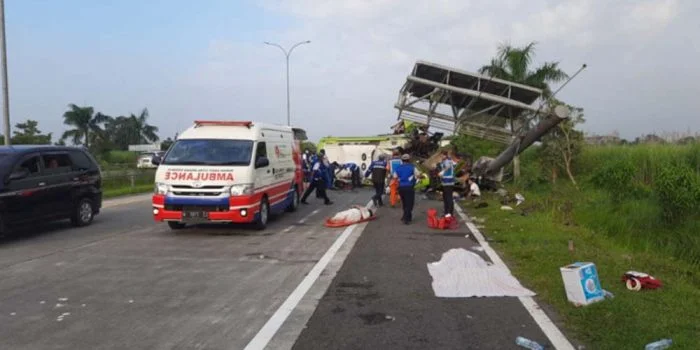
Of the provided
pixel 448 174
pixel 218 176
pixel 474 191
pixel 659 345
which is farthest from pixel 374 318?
pixel 474 191

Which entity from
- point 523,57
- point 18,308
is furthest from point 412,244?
point 523,57

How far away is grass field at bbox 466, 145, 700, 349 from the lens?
5738 millimetres

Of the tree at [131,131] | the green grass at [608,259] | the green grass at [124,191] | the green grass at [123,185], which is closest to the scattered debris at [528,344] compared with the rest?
the green grass at [608,259]

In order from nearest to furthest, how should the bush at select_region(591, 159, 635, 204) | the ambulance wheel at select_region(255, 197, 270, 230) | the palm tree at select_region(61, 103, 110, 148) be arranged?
the ambulance wheel at select_region(255, 197, 270, 230) → the bush at select_region(591, 159, 635, 204) → the palm tree at select_region(61, 103, 110, 148)

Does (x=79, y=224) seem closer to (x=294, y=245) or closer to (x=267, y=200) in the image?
(x=267, y=200)

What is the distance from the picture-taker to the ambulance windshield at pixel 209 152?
12.2 m

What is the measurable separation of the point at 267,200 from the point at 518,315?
26.4 ft

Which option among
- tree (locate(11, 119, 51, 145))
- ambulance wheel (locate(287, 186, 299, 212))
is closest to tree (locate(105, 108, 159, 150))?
tree (locate(11, 119, 51, 145))

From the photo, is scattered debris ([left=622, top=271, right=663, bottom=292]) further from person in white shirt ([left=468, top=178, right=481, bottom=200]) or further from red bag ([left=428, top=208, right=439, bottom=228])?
person in white shirt ([left=468, top=178, right=481, bottom=200])

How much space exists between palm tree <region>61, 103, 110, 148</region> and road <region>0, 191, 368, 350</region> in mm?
52322

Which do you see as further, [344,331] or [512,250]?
[512,250]

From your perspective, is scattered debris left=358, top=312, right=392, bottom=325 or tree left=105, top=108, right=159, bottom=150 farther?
tree left=105, top=108, right=159, bottom=150

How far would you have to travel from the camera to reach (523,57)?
2898cm

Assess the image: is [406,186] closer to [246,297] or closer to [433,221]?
[433,221]
